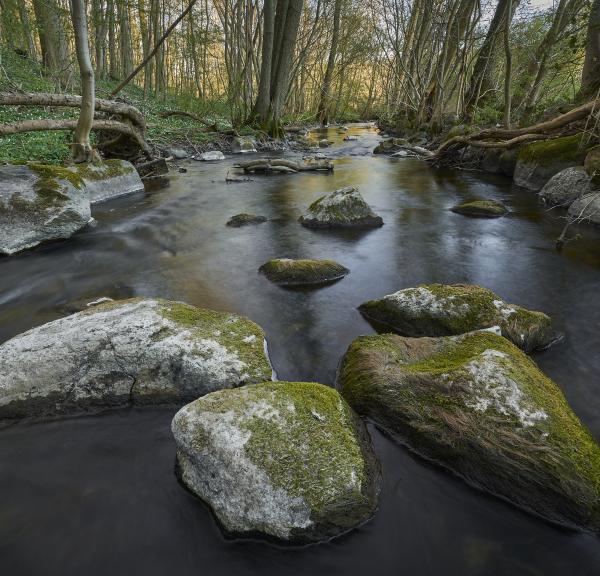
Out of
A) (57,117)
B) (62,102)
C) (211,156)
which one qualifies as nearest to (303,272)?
(62,102)

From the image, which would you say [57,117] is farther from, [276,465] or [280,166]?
[276,465]

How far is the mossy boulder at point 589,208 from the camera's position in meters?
7.21

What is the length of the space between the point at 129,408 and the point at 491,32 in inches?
734

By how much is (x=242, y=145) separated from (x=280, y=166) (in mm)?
5091

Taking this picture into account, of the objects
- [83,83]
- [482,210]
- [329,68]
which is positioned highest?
[329,68]

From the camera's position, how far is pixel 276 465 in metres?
2.01

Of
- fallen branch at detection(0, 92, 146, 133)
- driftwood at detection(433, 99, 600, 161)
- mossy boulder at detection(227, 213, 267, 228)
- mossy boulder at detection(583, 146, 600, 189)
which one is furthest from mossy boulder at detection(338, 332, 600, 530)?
fallen branch at detection(0, 92, 146, 133)

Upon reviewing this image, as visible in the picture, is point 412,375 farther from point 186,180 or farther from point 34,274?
point 186,180

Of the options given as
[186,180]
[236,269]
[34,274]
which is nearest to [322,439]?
[236,269]

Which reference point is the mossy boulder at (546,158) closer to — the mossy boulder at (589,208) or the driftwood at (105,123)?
the mossy boulder at (589,208)

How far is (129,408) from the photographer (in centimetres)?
290

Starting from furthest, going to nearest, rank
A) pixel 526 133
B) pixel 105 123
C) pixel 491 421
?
1. pixel 526 133
2. pixel 105 123
3. pixel 491 421

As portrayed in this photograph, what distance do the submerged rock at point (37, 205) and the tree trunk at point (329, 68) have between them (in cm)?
2552

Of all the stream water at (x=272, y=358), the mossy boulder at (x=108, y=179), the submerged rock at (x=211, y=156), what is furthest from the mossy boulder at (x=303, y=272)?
the submerged rock at (x=211, y=156)
